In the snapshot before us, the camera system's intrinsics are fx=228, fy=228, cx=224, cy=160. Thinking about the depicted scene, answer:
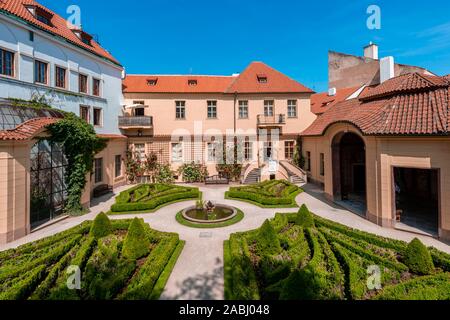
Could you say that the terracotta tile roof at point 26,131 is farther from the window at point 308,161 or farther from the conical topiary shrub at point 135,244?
the window at point 308,161

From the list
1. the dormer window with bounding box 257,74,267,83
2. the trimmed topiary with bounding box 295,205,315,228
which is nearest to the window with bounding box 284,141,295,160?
the dormer window with bounding box 257,74,267,83

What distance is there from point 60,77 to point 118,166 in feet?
32.1

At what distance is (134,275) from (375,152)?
1355cm

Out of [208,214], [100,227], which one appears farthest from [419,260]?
[100,227]

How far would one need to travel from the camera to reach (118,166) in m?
24.3

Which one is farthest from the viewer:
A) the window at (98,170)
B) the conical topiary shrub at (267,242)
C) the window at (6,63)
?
the window at (98,170)

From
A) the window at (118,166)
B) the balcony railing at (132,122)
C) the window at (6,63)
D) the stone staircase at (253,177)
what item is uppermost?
the window at (6,63)

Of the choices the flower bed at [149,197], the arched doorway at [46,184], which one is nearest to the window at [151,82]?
the flower bed at [149,197]

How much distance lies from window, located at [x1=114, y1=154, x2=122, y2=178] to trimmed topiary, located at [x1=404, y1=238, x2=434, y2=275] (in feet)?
78.1

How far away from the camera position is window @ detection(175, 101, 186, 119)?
26938 millimetres

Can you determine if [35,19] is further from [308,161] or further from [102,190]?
[308,161]

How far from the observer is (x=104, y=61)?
21812mm

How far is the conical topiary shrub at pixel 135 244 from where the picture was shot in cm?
899
